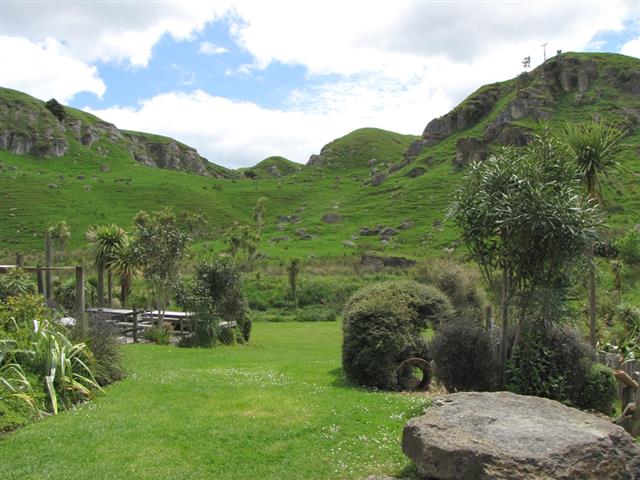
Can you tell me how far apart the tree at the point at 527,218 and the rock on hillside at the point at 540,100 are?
78.2 meters

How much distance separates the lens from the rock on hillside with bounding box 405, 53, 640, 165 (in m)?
97.5

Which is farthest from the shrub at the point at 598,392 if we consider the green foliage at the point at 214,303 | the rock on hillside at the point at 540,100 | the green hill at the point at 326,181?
the rock on hillside at the point at 540,100

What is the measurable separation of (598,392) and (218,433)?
9.34m

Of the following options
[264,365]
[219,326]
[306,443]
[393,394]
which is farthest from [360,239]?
[306,443]

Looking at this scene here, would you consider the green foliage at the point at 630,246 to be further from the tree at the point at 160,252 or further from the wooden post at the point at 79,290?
the wooden post at the point at 79,290

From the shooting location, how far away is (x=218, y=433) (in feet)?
32.9

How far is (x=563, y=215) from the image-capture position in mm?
13664

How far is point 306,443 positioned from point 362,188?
354ft

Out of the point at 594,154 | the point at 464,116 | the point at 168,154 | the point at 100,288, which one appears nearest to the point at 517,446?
the point at 594,154

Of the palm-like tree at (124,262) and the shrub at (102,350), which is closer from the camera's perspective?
the shrub at (102,350)

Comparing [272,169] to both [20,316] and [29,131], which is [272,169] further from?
[20,316]

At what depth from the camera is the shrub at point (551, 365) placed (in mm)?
13891

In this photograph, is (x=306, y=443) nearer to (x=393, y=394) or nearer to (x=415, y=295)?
(x=393, y=394)

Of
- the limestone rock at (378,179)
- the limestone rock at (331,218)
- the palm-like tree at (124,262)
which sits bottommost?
the palm-like tree at (124,262)
